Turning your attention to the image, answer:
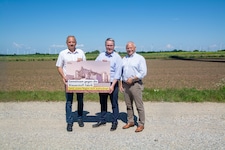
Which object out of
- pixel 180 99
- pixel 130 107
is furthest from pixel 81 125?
pixel 180 99

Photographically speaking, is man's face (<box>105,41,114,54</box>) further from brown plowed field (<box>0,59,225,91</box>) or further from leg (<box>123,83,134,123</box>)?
brown plowed field (<box>0,59,225,91</box>)

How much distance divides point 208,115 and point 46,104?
503cm

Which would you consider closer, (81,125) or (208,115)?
(81,125)

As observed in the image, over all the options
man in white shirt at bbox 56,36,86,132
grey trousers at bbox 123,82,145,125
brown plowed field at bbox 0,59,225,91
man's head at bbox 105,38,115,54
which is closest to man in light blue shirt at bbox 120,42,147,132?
grey trousers at bbox 123,82,145,125

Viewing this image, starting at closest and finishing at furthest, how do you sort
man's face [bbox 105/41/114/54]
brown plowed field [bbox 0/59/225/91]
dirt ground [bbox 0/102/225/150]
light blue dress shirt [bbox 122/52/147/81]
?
dirt ground [bbox 0/102/225/150]
light blue dress shirt [bbox 122/52/147/81]
man's face [bbox 105/41/114/54]
brown plowed field [bbox 0/59/225/91]

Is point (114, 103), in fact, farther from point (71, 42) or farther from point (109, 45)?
point (71, 42)

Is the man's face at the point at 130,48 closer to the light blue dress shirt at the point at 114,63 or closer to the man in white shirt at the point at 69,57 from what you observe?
the light blue dress shirt at the point at 114,63

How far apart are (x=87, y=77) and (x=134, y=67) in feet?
3.59

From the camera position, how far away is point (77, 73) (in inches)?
215

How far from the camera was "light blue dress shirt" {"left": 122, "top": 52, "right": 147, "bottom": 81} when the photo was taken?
5.16 metres

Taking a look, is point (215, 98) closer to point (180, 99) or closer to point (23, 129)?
point (180, 99)

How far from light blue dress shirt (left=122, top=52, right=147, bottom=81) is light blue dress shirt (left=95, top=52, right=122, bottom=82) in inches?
4.8

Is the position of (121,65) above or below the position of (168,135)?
above

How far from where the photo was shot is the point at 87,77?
548 centimetres
